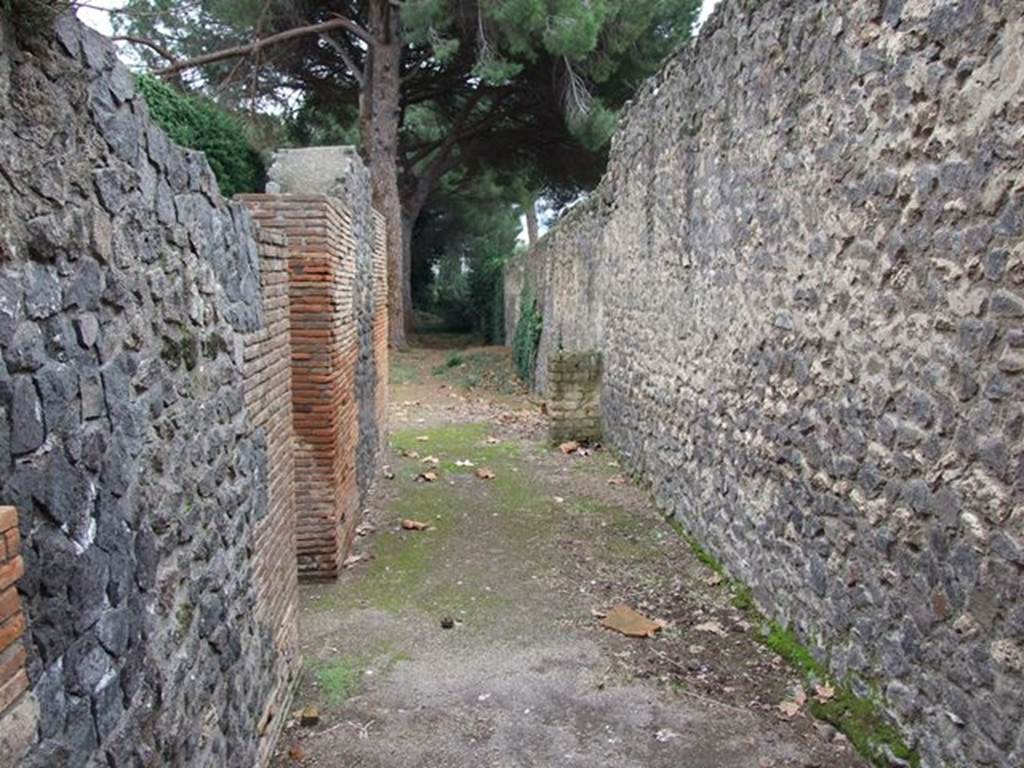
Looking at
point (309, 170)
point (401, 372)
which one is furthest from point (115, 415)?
point (401, 372)

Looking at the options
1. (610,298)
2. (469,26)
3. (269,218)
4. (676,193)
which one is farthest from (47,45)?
(469,26)

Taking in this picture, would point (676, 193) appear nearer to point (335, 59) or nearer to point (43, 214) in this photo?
point (43, 214)

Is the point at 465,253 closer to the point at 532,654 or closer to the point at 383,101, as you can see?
the point at 383,101

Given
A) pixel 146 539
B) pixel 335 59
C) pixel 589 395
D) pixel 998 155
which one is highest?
pixel 335 59

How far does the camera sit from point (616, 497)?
7.54 metres

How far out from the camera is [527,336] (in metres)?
16.1

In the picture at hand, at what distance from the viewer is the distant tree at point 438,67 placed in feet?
47.2

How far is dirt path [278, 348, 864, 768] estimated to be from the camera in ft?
11.3

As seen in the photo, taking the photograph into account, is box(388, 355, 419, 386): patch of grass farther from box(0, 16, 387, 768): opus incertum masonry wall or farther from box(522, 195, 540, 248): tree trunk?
box(0, 16, 387, 768): opus incertum masonry wall

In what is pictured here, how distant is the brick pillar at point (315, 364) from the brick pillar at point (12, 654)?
357cm

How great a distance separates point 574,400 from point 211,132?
7302 mm

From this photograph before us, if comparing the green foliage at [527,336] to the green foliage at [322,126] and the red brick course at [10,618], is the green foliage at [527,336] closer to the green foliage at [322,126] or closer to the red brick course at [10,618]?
the green foliage at [322,126]

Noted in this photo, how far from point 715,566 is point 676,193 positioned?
10.4 feet

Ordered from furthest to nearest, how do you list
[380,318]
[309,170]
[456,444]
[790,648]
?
[456,444] < [380,318] < [309,170] < [790,648]
